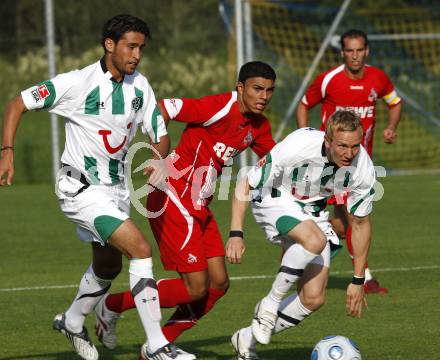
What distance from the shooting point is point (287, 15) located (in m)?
23.1

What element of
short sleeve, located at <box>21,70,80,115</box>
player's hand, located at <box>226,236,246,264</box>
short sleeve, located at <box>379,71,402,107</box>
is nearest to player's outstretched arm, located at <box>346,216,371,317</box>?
player's hand, located at <box>226,236,246,264</box>

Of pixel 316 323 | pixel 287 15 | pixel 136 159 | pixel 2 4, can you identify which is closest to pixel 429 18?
pixel 287 15

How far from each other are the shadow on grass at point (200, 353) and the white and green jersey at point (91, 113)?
3.99 feet

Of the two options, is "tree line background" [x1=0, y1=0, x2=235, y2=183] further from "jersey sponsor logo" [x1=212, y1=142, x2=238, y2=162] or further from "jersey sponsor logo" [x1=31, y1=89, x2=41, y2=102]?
"jersey sponsor logo" [x1=31, y1=89, x2=41, y2=102]

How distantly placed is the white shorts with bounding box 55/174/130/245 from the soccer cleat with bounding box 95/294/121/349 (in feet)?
2.06

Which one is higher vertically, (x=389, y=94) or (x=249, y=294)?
(x=389, y=94)

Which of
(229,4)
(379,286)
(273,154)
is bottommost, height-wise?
(379,286)

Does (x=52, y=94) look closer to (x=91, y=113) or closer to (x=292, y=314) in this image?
(x=91, y=113)

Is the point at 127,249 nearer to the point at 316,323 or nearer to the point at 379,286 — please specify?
the point at 316,323

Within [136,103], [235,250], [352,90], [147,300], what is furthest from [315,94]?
[147,300]

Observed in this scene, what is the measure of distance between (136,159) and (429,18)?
278 inches

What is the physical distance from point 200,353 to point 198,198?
1028mm

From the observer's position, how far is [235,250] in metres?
6.79

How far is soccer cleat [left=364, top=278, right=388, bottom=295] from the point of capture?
9.76 metres
